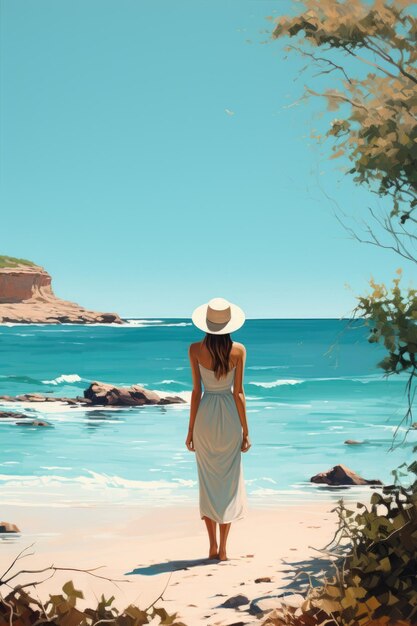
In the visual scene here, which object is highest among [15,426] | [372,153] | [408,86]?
[408,86]

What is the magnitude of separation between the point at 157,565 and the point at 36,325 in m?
98.4

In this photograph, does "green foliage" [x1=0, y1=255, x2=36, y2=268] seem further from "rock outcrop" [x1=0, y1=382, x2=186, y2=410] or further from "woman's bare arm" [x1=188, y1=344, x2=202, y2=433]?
"woman's bare arm" [x1=188, y1=344, x2=202, y2=433]

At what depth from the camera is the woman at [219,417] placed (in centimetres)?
654

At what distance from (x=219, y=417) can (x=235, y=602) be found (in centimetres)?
187

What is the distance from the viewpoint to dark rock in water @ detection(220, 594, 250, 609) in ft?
16.1

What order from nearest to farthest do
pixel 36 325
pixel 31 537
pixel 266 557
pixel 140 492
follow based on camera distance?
pixel 266 557, pixel 31 537, pixel 140 492, pixel 36 325

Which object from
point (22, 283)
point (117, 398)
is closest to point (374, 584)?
point (117, 398)

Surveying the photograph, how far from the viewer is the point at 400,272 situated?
18.5 ft

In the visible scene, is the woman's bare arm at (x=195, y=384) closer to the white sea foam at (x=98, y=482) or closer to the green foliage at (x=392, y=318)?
the green foliage at (x=392, y=318)

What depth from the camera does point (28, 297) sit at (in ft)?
331

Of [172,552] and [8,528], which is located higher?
[172,552]

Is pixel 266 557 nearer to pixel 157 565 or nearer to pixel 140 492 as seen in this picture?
pixel 157 565

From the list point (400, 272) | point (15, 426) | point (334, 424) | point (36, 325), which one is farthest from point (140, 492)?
point (36, 325)

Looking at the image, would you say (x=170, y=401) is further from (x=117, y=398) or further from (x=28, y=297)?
(x=28, y=297)
